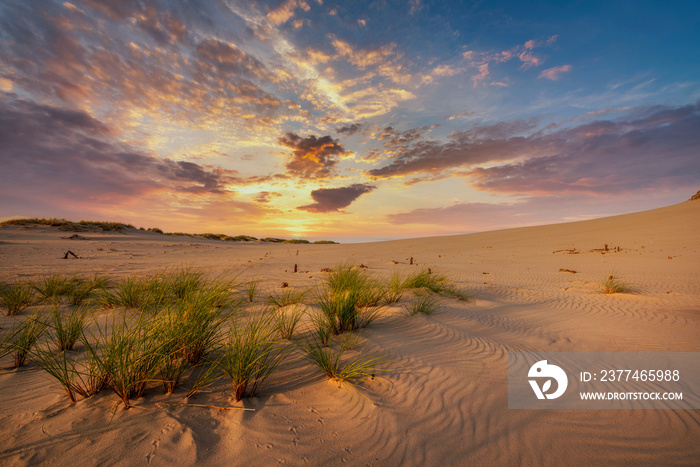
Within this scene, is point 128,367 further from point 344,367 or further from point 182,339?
point 344,367

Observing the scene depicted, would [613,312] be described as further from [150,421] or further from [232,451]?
[150,421]

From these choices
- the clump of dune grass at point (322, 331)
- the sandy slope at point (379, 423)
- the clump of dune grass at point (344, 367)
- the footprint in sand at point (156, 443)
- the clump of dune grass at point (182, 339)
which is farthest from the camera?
the clump of dune grass at point (322, 331)

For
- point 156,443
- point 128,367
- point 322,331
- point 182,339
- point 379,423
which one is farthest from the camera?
point 322,331

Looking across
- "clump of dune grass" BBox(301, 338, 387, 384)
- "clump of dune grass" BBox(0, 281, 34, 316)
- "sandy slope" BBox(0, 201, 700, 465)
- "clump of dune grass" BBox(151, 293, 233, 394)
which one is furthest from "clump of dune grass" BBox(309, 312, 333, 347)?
"clump of dune grass" BBox(0, 281, 34, 316)

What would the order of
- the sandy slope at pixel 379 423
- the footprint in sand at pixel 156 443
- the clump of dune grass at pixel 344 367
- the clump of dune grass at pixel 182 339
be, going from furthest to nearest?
1. the clump of dune grass at pixel 344 367
2. the clump of dune grass at pixel 182 339
3. the sandy slope at pixel 379 423
4. the footprint in sand at pixel 156 443

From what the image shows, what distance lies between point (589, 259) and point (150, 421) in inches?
762

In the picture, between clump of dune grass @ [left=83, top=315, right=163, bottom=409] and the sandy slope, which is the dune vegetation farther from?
the sandy slope

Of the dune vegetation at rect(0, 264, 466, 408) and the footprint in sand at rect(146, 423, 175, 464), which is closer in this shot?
the footprint in sand at rect(146, 423, 175, 464)

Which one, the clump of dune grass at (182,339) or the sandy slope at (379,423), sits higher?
the clump of dune grass at (182,339)

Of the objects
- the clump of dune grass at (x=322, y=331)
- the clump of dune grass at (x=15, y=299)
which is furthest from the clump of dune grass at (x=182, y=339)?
the clump of dune grass at (x=15, y=299)

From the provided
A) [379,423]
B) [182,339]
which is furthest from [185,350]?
[379,423]

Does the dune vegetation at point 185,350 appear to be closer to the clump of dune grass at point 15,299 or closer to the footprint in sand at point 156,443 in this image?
the clump of dune grass at point 15,299

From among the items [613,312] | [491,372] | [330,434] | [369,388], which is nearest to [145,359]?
[330,434]

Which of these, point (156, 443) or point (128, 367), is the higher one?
point (128, 367)
